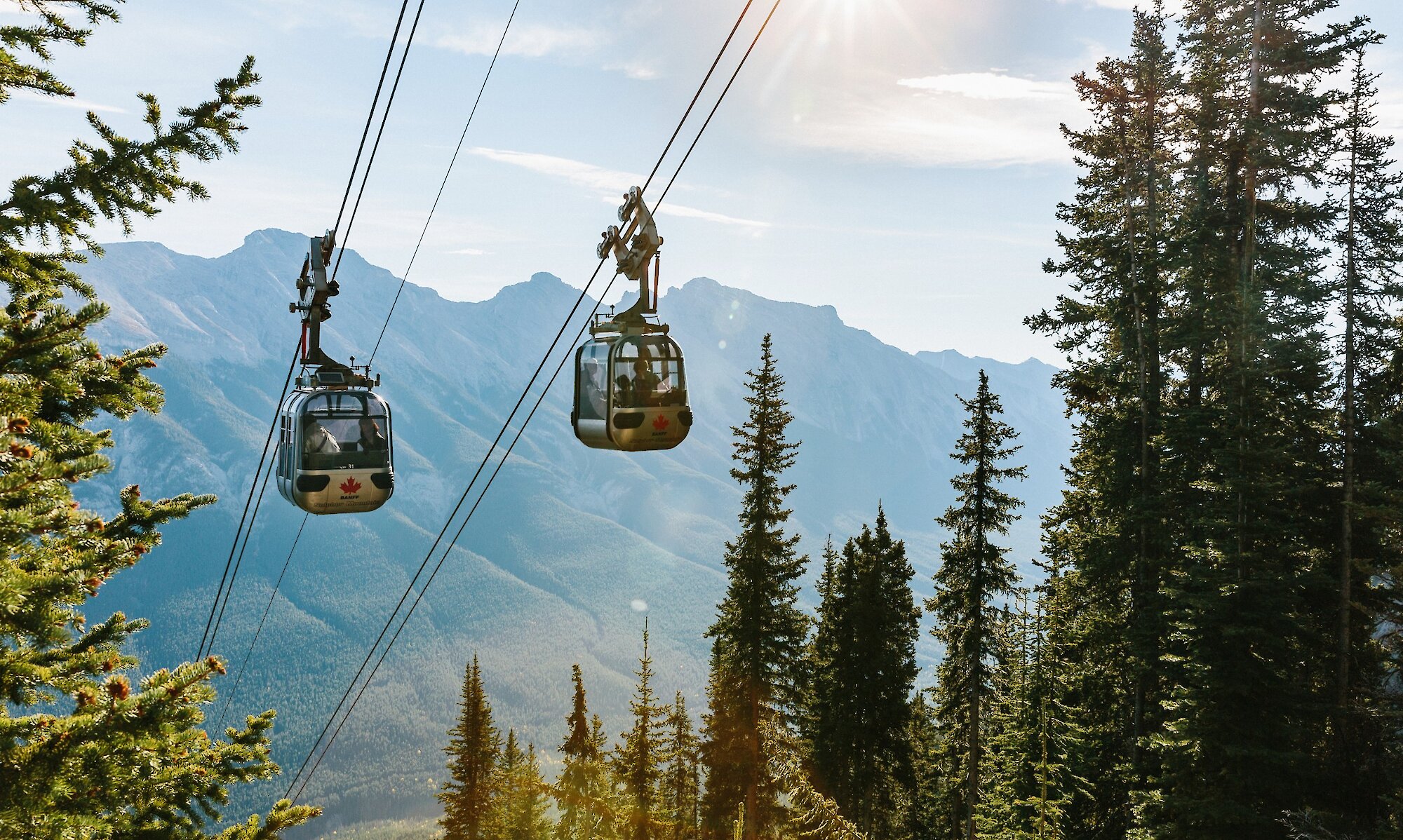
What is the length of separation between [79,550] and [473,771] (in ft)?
112

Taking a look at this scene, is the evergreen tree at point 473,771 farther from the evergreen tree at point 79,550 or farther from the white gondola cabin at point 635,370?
the evergreen tree at point 79,550

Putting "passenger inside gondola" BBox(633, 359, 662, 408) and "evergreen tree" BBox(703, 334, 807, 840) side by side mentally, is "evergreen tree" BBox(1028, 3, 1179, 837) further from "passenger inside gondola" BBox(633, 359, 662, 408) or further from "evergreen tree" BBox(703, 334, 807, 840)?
"passenger inside gondola" BBox(633, 359, 662, 408)

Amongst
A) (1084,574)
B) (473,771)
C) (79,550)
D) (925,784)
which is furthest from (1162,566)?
(473,771)

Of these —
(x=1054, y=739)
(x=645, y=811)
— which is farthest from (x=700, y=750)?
(x=1054, y=739)

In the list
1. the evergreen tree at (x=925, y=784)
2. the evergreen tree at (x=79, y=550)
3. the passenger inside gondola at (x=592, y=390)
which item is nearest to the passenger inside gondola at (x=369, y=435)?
the passenger inside gondola at (x=592, y=390)

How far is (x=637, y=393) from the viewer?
45.1 feet

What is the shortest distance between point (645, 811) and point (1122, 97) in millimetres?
31459

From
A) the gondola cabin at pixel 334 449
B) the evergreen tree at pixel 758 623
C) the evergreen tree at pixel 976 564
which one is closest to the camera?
the gondola cabin at pixel 334 449

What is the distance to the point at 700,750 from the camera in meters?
28.0

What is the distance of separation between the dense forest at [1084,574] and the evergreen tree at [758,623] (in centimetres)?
13

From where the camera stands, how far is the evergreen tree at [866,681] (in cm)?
2867

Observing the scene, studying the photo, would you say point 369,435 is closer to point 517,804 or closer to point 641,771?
point 641,771

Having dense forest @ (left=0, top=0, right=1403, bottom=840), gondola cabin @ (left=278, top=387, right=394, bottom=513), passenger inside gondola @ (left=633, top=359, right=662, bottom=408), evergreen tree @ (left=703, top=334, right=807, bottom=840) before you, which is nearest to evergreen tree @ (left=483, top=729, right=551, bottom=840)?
dense forest @ (left=0, top=0, right=1403, bottom=840)

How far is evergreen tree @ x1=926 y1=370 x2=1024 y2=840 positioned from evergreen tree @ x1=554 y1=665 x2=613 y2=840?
594 inches
